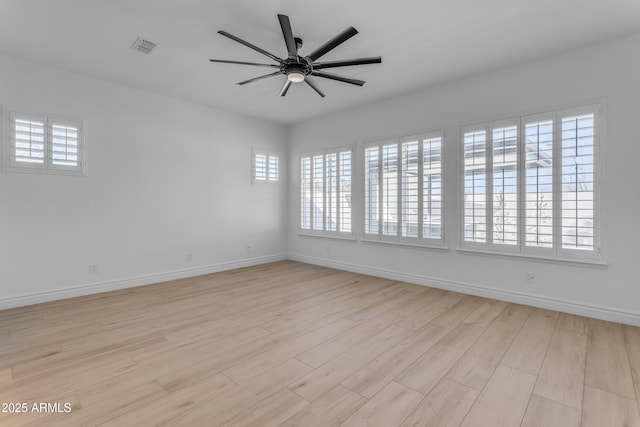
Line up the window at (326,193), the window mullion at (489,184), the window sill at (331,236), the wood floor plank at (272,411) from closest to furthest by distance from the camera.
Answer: the wood floor plank at (272,411) < the window mullion at (489,184) < the window sill at (331,236) < the window at (326,193)

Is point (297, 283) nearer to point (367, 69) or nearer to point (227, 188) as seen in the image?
point (227, 188)

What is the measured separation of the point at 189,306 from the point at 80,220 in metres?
2.07

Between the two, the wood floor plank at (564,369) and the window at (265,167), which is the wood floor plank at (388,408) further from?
the window at (265,167)

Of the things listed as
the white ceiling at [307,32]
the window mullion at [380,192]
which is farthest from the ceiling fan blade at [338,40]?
the window mullion at [380,192]

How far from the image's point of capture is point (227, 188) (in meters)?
5.75

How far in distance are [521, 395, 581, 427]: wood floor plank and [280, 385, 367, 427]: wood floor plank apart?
3.21 ft

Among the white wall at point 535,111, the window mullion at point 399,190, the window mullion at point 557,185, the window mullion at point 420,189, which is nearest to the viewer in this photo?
the white wall at point 535,111

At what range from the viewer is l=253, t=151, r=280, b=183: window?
6.20 meters

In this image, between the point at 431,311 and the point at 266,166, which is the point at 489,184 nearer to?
the point at 431,311

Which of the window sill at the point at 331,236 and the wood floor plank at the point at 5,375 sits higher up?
the window sill at the point at 331,236

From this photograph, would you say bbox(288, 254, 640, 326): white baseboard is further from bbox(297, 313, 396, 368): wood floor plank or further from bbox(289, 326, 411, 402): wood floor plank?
bbox(289, 326, 411, 402): wood floor plank

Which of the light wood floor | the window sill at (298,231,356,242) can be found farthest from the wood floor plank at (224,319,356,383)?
the window sill at (298,231,356,242)

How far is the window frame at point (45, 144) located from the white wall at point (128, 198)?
0.07 m

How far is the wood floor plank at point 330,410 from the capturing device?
168cm
